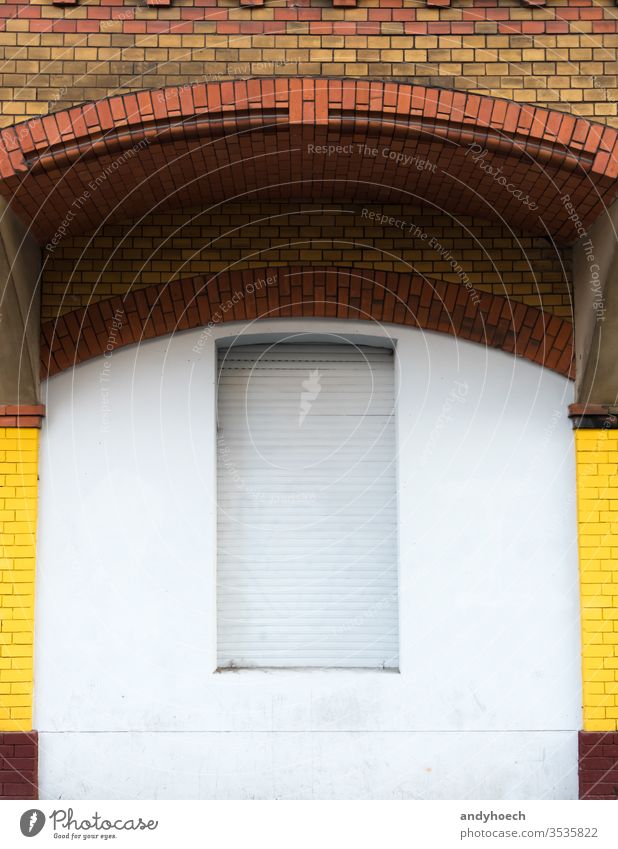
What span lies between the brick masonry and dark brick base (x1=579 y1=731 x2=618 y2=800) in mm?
4135

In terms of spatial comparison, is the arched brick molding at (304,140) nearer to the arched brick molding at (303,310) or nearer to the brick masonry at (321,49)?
the brick masonry at (321,49)

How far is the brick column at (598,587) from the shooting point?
701 cm

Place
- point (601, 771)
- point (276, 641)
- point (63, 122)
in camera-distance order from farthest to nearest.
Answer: point (276, 641) < point (601, 771) < point (63, 122)

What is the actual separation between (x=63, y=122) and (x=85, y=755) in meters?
4.26

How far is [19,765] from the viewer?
275 inches

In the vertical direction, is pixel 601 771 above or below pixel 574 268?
below

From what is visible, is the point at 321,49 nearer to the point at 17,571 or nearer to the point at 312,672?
the point at 17,571

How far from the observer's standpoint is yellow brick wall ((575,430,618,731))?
23.1ft

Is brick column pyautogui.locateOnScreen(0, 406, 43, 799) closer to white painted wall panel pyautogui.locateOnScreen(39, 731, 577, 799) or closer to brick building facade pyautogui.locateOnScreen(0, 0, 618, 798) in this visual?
brick building facade pyautogui.locateOnScreen(0, 0, 618, 798)

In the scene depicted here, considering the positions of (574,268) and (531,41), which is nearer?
(531,41)

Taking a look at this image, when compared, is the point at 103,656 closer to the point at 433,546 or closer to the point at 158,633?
the point at 158,633

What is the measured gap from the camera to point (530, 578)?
7.21 m

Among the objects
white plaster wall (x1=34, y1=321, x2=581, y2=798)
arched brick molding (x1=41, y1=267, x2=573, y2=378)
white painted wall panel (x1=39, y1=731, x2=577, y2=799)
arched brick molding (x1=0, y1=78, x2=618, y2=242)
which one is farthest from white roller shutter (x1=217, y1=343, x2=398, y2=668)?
arched brick molding (x1=0, y1=78, x2=618, y2=242)

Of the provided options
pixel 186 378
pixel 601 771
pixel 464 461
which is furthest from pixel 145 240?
pixel 601 771
